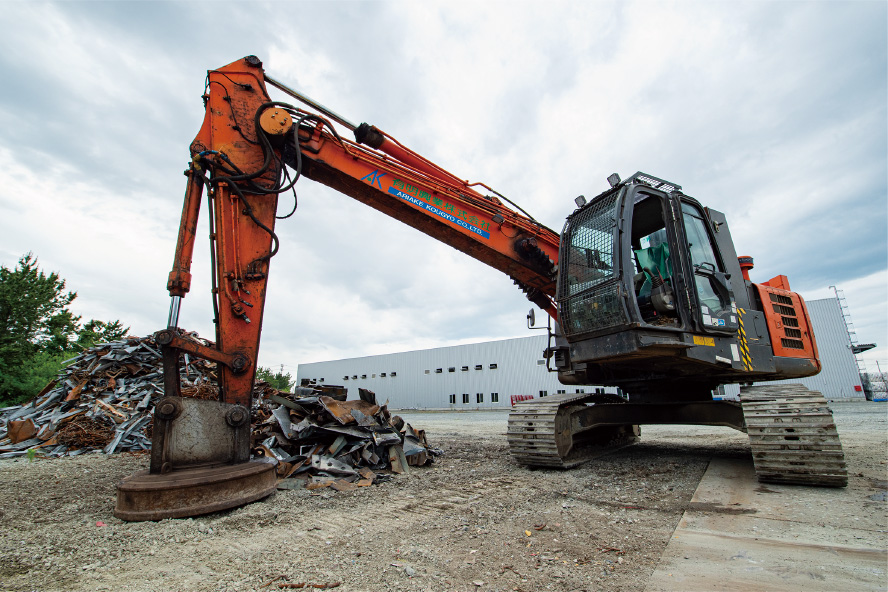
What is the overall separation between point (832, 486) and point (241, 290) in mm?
5924

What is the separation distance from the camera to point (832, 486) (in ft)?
13.0

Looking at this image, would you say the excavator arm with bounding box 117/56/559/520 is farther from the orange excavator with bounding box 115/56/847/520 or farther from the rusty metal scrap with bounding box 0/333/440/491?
the rusty metal scrap with bounding box 0/333/440/491

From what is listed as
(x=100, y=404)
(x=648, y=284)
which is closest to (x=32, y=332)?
(x=100, y=404)

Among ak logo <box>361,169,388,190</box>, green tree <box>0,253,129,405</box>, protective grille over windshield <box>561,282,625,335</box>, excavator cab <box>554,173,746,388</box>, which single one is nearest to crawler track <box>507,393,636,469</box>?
excavator cab <box>554,173,746,388</box>

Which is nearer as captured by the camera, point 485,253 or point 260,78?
point 260,78

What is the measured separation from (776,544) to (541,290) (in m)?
3.87

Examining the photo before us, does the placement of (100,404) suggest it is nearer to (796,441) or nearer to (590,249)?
(590,249)

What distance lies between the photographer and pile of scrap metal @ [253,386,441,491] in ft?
15.2

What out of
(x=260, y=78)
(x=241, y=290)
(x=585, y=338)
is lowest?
(x=585, y=338)

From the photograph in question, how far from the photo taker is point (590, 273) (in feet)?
15.2

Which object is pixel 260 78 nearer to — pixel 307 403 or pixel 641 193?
pixel 307 403

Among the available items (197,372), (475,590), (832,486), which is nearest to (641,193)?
(832,486)

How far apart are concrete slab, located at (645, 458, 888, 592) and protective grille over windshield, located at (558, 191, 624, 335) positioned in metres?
1.80

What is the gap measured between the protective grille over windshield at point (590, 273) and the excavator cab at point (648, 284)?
0.01 m
